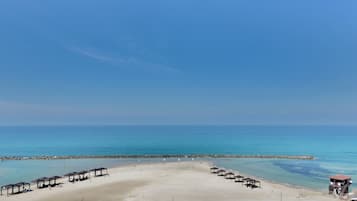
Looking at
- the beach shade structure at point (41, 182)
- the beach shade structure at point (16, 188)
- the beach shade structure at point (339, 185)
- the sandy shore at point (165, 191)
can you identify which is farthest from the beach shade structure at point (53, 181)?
the beach shade structure at point (339, 185)

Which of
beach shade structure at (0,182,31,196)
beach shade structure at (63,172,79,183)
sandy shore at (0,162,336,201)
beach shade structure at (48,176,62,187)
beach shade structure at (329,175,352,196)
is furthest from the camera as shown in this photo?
beach shade structure at (63,172,79,183)

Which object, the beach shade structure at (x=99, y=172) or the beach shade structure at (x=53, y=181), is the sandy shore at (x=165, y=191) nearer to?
the beach shade structure at (x=53, y=181)

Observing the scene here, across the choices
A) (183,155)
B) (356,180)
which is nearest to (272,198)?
(356,180)

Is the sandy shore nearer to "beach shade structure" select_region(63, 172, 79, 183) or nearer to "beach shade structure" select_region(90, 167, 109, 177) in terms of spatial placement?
"beach shade structure" select_region(63, 172, 79, 183)

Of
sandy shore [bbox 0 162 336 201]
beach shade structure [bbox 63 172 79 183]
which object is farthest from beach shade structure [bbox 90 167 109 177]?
beach shade structure [bbox 63 172 79 183]

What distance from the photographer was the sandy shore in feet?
116

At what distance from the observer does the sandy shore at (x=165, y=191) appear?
1391 inches

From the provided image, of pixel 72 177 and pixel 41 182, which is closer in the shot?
pixel 41 182

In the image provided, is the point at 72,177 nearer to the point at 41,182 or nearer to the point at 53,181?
the point at 53,181

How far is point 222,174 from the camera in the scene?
2020 inches

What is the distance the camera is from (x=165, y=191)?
38.7 metres

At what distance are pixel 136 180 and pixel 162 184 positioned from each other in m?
5.32

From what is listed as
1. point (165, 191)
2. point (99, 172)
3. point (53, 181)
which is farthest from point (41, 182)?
point (165, 191)

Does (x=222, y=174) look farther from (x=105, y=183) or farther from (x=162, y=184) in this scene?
(x=105, y=183)
